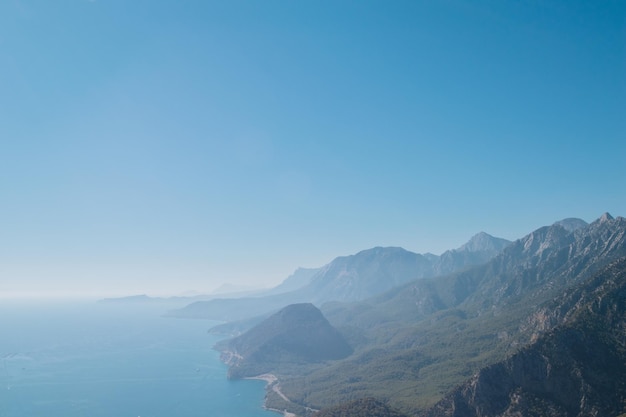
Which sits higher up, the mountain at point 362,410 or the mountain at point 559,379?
the mountain at point 559,379

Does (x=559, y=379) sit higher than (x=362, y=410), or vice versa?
(x=559, y=379)

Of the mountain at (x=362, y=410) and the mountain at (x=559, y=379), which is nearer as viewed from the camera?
the mountain at (x=559, y=379)

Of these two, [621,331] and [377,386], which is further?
[377,386]

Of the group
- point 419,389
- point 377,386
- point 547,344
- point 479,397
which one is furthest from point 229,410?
point 547,344

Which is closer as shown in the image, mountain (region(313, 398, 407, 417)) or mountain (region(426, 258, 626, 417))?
mountain (region(426, 258, 626, 417))

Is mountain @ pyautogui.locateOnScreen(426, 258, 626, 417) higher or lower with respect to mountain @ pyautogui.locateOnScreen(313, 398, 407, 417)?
higher

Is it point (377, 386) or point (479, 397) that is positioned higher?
point (479, 397)

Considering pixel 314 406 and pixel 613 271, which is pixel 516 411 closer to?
pixel 613 271

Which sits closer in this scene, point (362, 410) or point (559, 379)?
point (559, 379)
